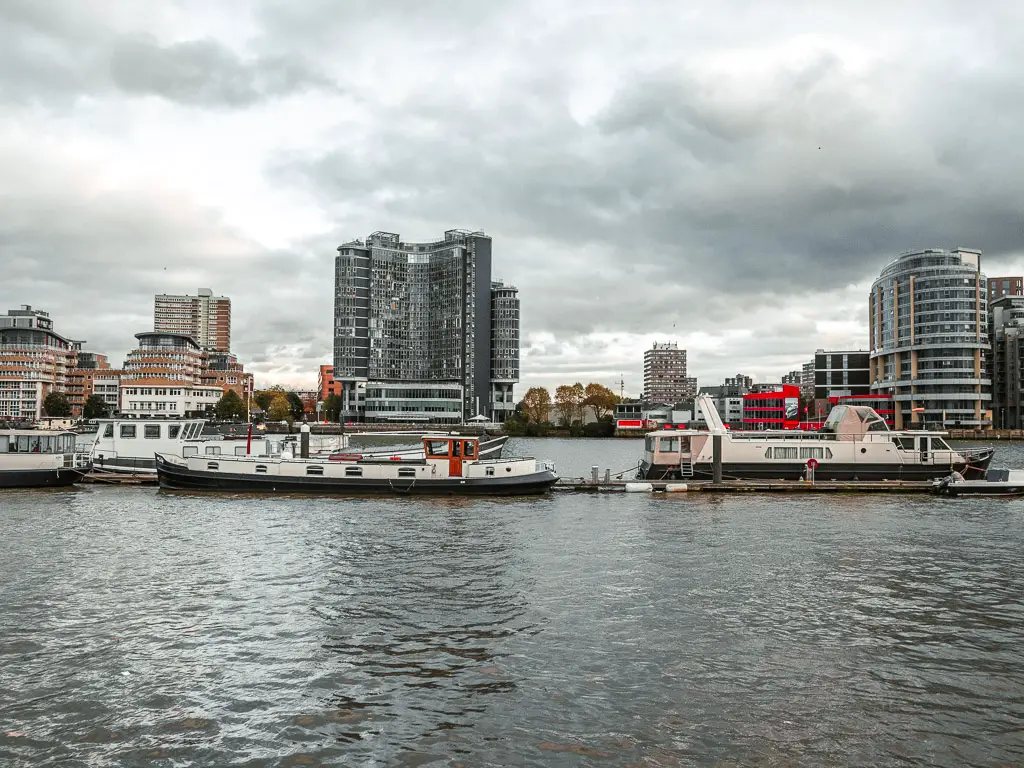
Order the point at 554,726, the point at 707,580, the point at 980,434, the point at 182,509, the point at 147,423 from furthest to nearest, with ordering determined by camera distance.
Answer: the point at 980,434, the point at 147,423, the point at 182,509, the point at 707,580, the point at 554,726

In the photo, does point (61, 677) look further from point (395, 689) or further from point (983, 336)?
point (983, 336)

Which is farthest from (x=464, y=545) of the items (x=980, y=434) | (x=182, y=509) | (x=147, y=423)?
(x=980, y=434)

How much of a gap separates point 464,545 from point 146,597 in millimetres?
13431

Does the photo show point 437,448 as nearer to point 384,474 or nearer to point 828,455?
point 384,474

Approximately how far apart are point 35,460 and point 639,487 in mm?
48019

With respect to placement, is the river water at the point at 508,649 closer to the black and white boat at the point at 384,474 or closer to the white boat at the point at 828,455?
the black and white boat at the point at 384,474

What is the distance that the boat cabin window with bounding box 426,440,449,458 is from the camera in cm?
5347

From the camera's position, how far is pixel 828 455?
57938 millimetres

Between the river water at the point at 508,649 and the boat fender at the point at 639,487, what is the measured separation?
814 inches

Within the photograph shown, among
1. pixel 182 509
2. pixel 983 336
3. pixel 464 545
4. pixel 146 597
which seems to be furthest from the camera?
pixel 983 336

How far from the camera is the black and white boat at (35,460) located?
55719mm

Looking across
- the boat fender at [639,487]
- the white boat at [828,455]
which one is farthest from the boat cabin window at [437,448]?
the white boat at [828,455]

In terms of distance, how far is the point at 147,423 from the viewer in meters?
62.9

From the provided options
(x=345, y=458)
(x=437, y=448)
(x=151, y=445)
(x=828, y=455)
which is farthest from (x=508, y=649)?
(x=151, y=445)
